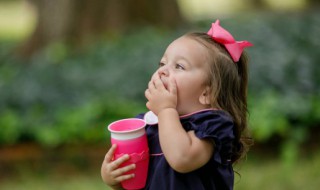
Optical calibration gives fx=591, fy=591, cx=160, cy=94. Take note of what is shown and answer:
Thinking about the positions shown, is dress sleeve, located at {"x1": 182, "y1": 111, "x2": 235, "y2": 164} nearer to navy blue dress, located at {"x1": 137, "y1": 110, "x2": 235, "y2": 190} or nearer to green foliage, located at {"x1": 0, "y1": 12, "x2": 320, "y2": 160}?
navy blue dress, located at {"x1": 137, "y1": 110, "x2": 235, "y2": 190}

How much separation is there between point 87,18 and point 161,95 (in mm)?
6012

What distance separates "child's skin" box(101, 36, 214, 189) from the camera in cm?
237

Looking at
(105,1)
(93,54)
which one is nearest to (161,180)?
(93,54)

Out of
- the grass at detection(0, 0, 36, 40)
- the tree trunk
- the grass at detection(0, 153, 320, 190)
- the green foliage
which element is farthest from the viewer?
the grass at detection(0, 0, 36, 40)

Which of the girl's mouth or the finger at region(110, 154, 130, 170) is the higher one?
the girl's mouth

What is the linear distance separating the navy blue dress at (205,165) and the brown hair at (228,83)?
99 mm

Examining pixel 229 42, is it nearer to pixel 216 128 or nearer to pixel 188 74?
pixel 188 74

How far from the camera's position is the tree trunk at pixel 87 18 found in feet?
27.2

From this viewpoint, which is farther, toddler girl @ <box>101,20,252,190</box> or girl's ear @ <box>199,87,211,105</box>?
girl's ear @ <box>199,87,211,105</box>

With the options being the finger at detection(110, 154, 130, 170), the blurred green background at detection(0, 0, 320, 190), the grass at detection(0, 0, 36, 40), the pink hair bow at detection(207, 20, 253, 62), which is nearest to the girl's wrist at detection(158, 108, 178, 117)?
the finger at detection(110, 154, 130, 170)

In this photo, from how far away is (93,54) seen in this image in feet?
25.1

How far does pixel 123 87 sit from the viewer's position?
20.5ft

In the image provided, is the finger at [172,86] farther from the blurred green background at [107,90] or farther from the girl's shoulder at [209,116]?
the blurred green background at [107,90]

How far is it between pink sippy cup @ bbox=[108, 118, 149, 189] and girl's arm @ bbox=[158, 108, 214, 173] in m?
0.11
